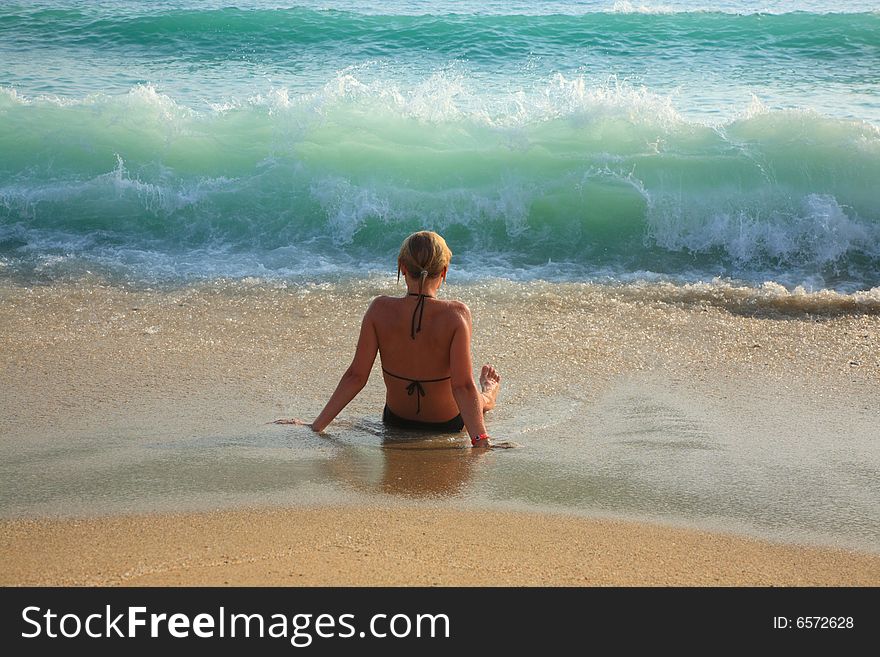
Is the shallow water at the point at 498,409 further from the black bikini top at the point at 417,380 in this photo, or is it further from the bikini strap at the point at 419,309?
the bikini strap at the point at 419,309

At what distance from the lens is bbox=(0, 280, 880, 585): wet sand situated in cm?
320

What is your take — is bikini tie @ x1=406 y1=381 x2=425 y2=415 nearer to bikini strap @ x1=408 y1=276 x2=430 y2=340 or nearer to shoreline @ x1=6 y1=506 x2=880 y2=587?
bikini strap @ x1=408 y1=276 x2=430 y2=340

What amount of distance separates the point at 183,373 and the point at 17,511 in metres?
1.99

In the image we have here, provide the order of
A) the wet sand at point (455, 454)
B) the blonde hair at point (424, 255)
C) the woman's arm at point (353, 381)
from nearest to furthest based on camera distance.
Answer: the wet sand at point (455, 454) → the blonde hair at point (424, 255) → the woman's arm at point (353, 381)

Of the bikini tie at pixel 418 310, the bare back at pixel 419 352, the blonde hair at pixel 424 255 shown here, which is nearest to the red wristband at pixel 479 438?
the bare back at pixel 419 352

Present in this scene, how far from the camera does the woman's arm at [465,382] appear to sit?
439cm

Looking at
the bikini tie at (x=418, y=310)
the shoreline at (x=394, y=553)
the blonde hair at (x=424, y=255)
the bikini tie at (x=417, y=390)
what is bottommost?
the shoreline at (x=394, y=553)

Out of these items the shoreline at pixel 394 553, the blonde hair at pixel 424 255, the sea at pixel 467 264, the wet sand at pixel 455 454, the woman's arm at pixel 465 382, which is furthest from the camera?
A: the woman's arm at pixel 465 382

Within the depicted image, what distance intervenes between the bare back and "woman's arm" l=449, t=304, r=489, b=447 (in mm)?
10

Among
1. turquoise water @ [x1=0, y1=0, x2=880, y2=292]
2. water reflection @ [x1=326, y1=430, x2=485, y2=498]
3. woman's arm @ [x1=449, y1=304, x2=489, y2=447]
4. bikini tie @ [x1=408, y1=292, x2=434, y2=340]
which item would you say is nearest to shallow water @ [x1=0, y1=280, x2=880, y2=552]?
water reflection @ [x1=326, y1=430, x2=485, y2=498]

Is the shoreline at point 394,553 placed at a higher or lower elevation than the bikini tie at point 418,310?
lower

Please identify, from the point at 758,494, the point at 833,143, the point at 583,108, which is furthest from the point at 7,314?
the point at 833,143

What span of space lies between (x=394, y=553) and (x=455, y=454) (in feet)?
3.67

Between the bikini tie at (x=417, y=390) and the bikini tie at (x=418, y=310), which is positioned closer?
the bikini tie at (x=418, y=310)
